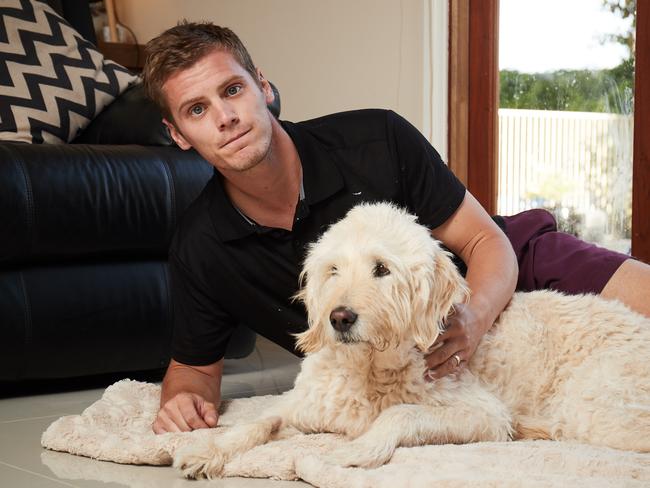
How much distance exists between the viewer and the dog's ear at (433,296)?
76.7 inches

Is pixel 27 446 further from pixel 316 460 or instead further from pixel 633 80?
pixel 633 80

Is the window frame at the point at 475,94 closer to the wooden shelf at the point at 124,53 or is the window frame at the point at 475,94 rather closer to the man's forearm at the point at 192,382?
the man's forearm at the point at 192,382

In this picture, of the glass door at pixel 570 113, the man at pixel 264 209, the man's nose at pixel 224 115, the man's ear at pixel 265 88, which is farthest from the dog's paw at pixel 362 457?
the glass door at pixel 570 113

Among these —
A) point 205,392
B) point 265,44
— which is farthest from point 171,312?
point 265,44

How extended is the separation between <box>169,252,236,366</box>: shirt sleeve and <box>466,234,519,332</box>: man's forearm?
0.76 metres

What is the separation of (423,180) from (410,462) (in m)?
0.93

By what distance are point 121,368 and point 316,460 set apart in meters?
1.63

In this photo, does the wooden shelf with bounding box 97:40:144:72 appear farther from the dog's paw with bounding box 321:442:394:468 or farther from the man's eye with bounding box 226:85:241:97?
the dog's paw with bounding box 321:442:394:468

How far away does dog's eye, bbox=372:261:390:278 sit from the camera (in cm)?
193

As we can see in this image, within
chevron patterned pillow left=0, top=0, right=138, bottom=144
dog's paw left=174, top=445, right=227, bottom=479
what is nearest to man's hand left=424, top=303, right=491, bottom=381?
dog's paw left=174, top=445, right=227, bottom=479

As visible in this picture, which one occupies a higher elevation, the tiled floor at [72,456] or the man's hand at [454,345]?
the man's hand at [454,345]

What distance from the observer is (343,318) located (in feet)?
6.01

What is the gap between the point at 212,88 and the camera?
7.86 feet

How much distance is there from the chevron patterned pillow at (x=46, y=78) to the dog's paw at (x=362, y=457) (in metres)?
2.22
